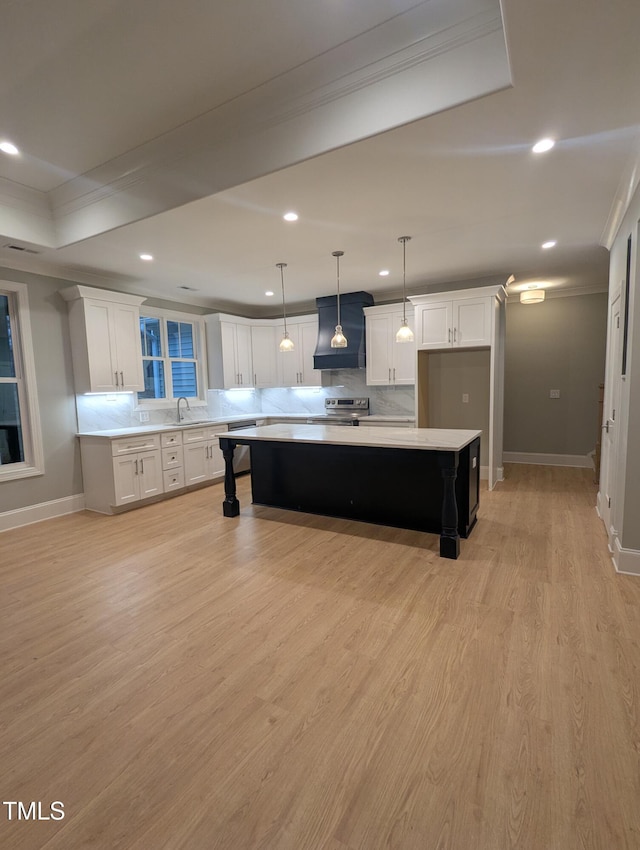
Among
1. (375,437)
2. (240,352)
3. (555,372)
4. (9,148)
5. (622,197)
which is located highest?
(9,148)

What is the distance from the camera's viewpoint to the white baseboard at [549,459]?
595cm

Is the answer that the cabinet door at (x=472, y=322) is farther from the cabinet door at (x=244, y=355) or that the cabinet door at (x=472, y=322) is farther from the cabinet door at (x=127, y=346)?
the cabinet door at (x=127, y=346)

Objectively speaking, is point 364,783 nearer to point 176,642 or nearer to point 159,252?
point 176,642

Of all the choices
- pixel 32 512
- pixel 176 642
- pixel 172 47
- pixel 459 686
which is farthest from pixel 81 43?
pixel 32 512

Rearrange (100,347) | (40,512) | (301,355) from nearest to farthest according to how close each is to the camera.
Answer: (40,512)
(100,347)
(301,355)

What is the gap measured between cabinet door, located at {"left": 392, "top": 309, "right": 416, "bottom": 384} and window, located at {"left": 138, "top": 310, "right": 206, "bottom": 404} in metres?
2.94

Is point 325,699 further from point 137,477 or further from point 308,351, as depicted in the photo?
point 308,351

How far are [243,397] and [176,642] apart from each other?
5126 millimetres

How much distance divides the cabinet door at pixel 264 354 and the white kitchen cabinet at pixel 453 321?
2575 mm

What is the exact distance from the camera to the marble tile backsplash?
4883 mm

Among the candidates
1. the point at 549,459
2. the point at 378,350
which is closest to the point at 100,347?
the point at 378,350

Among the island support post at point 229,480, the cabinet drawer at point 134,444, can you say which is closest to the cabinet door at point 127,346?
the cabinet drawer at point 134,444

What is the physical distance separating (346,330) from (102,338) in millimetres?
3190

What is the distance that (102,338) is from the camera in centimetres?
455
